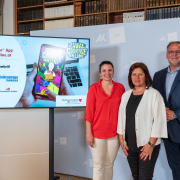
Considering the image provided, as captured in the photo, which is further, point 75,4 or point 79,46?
point 75,4

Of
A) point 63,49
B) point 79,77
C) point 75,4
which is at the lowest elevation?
point 79,77

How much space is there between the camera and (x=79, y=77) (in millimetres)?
2104

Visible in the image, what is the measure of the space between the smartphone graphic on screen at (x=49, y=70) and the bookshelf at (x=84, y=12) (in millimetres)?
2095

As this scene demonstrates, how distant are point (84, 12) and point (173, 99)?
9.73 ft

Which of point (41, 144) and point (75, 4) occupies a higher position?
point (75, 4)

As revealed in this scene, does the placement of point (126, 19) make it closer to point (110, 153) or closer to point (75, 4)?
point (75, 4)

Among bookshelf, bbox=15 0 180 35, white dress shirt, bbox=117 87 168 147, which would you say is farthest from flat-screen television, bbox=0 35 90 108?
bookshelf, bbox=15 0 180 35

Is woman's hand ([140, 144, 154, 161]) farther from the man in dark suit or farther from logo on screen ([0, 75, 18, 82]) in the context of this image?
logo on screen ([0, 75, 18, 82])

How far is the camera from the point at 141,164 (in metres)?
1.53

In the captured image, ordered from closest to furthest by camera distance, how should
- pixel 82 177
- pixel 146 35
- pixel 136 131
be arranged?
pixel 136 131
pixel 146 35
pixel 82 177

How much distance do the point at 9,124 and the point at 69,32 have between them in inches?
54.1

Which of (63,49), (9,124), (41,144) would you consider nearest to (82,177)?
(41,144)

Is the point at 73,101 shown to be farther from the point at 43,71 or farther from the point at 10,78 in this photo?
the point at 10,78

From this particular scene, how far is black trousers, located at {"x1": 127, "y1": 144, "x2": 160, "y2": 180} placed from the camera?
4.96ft
